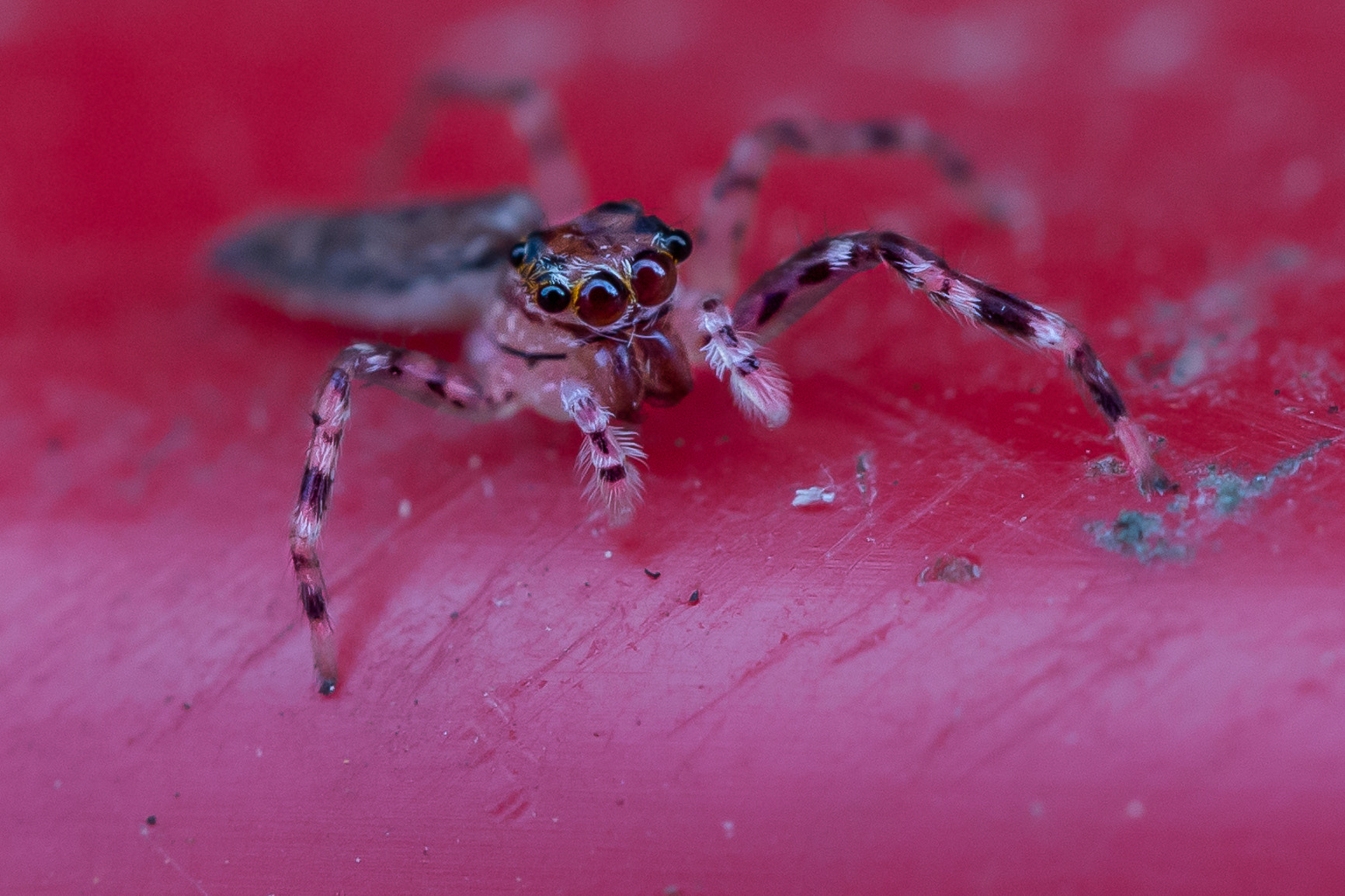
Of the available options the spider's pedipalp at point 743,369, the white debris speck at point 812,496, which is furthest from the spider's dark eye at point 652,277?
the white debris speck at point 812,496

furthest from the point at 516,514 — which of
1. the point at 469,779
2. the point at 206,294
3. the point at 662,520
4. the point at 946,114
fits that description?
the point at 946,114

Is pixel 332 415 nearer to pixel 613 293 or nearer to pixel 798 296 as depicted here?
pixel 613 293

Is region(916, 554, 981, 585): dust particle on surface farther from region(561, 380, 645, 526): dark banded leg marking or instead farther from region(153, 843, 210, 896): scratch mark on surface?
region(153, 843, 210, 896): scratch mark on surface

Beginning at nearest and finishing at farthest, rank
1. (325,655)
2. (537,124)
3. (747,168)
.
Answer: (325,655), (747,168), (537,124)

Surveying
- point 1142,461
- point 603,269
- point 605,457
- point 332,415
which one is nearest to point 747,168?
point 603,269

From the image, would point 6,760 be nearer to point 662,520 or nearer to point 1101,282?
point 662,520

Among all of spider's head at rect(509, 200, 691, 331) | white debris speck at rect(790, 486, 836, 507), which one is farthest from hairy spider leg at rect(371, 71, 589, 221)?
white debris speck at rect(790, 486, 836, 507)
